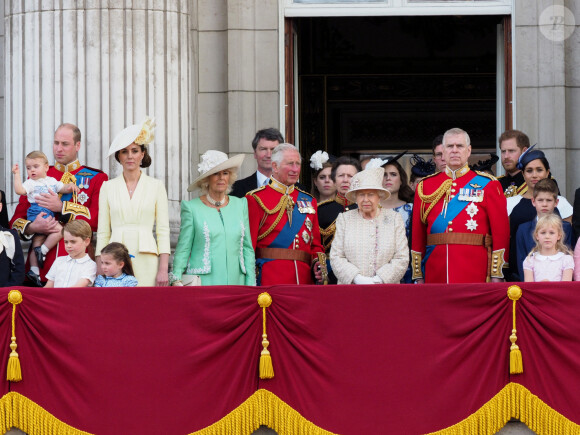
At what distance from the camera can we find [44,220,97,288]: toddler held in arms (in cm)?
953

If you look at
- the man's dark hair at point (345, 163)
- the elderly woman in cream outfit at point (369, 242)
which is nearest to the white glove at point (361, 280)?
the elderly woman in cream outfit at point (369, 242)

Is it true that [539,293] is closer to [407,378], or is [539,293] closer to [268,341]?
[407,378]

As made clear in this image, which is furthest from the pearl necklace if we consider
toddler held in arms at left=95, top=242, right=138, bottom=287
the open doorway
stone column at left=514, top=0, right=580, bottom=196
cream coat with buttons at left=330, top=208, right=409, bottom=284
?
the open doorway

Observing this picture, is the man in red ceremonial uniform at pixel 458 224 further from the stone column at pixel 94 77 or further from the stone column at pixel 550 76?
the stone column at pixel 550 76

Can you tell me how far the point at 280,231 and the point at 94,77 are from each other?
252 centimetres

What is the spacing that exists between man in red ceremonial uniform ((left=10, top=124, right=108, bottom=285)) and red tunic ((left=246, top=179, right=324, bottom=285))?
3.92 ft

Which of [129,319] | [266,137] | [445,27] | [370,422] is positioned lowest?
[370,422]

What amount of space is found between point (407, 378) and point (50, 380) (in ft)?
7.58

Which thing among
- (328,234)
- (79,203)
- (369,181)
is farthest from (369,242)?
(79,203)

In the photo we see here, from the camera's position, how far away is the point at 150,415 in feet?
29.3

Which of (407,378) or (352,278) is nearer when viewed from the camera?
(407,378)

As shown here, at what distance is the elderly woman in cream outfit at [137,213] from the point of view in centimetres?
971

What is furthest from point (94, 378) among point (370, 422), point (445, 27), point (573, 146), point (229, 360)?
point (445, 27)

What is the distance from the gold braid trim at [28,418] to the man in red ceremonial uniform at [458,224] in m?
2.71
